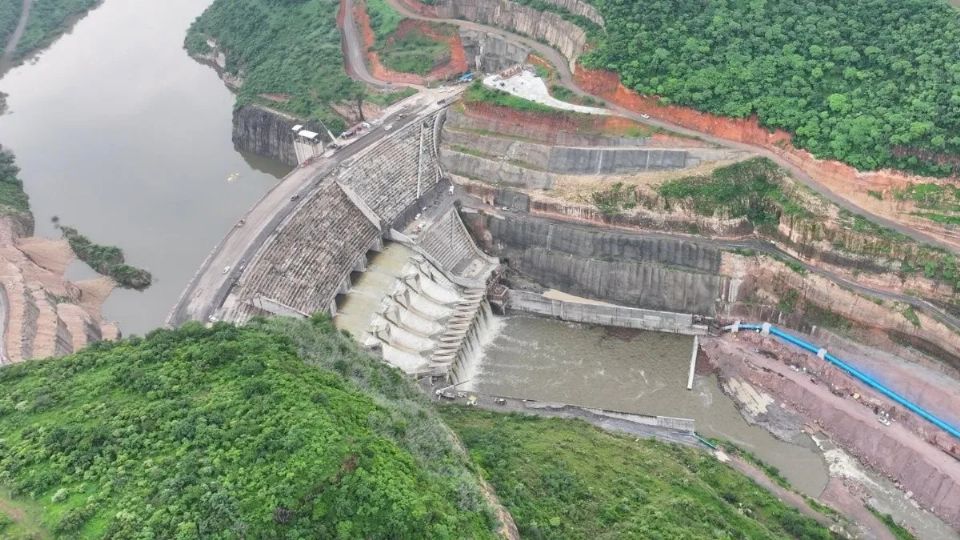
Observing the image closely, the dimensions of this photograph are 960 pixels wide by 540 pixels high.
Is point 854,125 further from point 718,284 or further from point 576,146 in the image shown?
point 576,146

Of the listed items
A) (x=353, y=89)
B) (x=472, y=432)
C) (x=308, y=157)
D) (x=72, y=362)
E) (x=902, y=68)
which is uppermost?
(x=902, y=68)

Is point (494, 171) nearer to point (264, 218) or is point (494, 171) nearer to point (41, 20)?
point (264, 218)

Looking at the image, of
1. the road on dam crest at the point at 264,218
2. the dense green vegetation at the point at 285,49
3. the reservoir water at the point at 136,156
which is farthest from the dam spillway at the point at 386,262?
the dense green vegetation at the point at 285,49

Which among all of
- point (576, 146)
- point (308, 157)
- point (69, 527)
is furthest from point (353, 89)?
point (69, 527)

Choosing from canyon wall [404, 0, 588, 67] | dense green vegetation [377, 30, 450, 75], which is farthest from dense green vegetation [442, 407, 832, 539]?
dense green vegetation [377, 30, 450, 75]

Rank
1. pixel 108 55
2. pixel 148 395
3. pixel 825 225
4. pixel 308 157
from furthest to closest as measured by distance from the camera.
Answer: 1. pixel 108 55
2. pixel 308 157
3. pixel 825 225
4. pixel 148 395

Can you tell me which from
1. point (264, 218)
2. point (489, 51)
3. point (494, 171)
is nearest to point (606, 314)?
point (494, 171)
